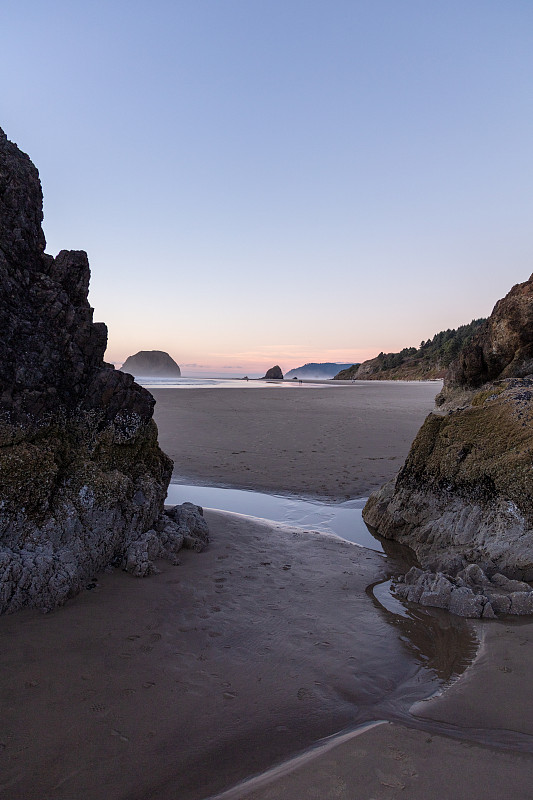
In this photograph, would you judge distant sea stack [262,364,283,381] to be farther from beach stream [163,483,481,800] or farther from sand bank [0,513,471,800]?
sand bank [0,513,471,800]

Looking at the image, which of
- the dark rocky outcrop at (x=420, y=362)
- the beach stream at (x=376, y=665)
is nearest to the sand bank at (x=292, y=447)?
the beach stream at (x=376, y=665)

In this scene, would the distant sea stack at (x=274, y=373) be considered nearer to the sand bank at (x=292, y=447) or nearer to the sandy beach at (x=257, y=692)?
the sand bank at (x=292, y=447)

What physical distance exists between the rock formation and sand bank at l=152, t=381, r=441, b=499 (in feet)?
10.0

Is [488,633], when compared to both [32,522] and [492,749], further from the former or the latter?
[32,522]

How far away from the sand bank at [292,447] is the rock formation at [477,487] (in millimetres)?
3059

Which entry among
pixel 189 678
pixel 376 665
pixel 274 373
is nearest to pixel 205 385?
pixel 376 665

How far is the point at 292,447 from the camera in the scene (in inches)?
595

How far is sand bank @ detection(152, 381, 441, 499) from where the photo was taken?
1126cm

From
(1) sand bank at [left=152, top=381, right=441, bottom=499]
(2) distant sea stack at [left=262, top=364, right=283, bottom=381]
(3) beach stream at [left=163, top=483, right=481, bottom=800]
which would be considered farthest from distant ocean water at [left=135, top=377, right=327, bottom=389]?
(2) distant sea stack at [left=262, top=364, right=283, bottom=381]

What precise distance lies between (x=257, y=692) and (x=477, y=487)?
4.22m

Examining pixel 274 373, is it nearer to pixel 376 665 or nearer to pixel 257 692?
pixel 376 665

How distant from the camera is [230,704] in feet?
10.3

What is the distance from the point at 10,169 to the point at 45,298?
151 cm

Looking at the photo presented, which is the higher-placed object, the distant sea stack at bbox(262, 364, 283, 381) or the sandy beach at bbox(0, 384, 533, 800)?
the distant sea stack at bbox(262, 364, 283, 381)
